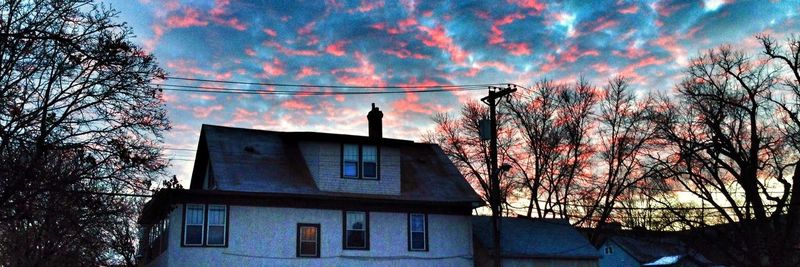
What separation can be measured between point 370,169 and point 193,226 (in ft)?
24.0

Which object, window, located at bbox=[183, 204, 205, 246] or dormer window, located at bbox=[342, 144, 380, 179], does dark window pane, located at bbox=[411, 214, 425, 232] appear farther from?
window, located at bbox=[183, 204, 205, 246]

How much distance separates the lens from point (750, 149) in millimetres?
31719

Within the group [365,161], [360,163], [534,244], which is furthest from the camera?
[534,244]

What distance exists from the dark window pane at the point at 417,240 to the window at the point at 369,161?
109 inches

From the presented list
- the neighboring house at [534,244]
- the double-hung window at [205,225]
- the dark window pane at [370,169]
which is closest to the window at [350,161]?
the dark window pane at [370,169]

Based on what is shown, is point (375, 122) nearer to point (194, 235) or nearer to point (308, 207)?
point (308, 207)

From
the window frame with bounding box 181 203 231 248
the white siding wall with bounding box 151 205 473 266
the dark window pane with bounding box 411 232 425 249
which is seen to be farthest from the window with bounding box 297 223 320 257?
the dark window pane with bounding box 411 232 425 249

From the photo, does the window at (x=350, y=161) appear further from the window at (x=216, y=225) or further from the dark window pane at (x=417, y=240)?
the window at (x=216, y=225)

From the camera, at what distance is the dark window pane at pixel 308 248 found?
24344mm

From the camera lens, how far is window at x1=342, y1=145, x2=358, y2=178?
87.5 feet

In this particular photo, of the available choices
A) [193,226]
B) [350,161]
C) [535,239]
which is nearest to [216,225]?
[193,226]

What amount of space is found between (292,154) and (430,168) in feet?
20.4

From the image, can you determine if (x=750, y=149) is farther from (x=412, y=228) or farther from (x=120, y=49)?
(x=120, y=49)

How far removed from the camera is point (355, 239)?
2544 centimetres
